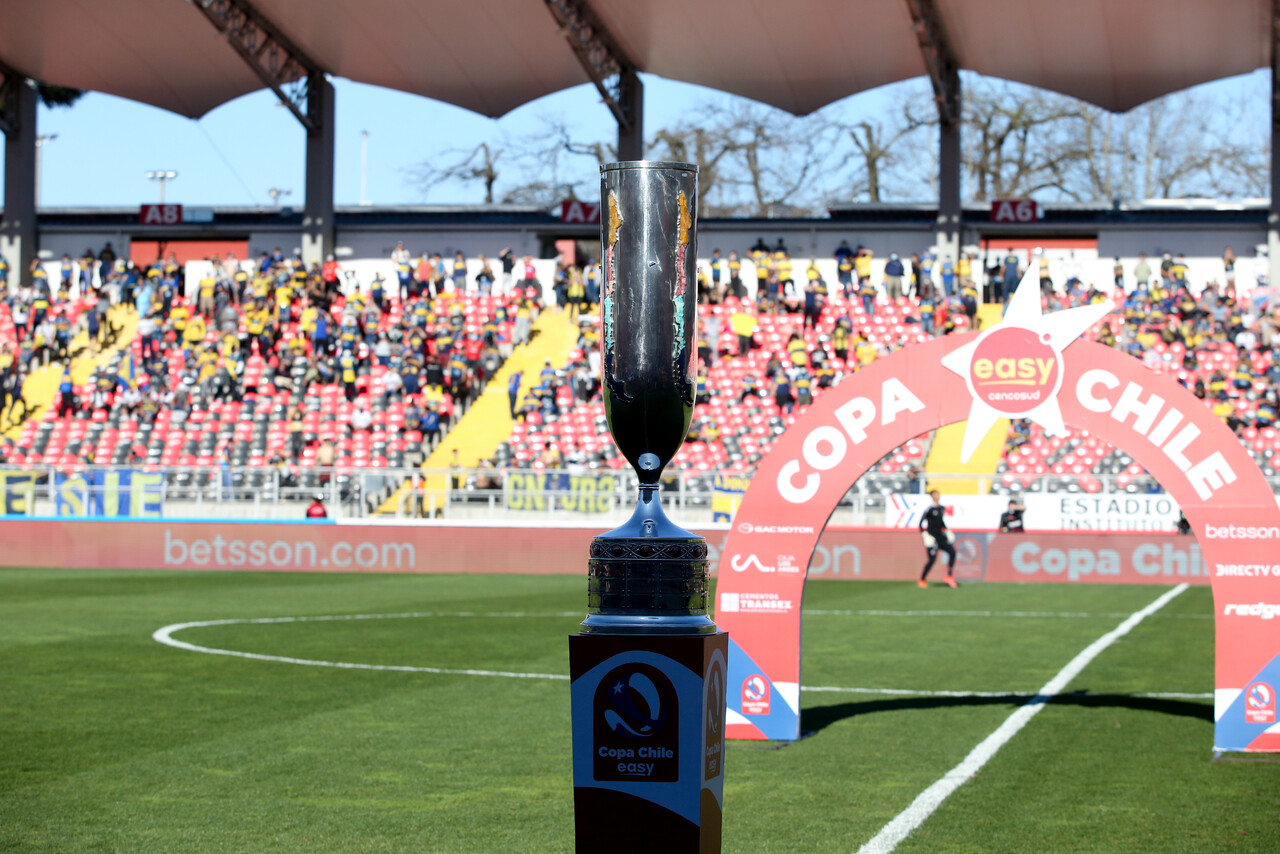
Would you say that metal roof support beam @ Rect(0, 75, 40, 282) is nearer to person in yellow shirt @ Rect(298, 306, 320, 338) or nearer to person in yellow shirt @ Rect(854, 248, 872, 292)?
person in yellow shirt @ Rect(298, 306, 320, 338)

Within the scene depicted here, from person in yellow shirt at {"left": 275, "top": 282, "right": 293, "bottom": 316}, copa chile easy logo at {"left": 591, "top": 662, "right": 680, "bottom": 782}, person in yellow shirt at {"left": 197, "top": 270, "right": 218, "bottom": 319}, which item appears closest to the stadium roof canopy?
person in yellow shirt at {"left": 197, "top": 270, "right": 218, "bottom": 319}

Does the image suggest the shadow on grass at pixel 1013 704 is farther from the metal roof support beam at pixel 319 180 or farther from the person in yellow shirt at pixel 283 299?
the metal roof support beam at pixel 319 180

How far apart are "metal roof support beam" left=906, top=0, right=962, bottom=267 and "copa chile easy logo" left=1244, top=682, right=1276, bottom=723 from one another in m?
26.7

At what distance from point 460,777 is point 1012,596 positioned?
53.2 feet

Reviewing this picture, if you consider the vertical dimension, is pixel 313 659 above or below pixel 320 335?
below

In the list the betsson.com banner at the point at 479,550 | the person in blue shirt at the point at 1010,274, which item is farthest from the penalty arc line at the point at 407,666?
the person in blue shirt at the point at 1010,274

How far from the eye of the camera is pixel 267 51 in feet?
132

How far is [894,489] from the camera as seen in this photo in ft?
90.8

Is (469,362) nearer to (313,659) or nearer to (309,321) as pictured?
(309,321)

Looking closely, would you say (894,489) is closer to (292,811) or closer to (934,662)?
(934,662)

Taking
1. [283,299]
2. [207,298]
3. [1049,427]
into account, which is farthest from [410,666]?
[207,298]

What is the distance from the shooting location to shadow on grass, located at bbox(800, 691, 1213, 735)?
11.6 meters

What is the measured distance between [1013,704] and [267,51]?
107 ft

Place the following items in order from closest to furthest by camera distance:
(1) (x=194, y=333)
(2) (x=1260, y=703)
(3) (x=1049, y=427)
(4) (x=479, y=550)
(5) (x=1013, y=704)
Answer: (2) (x=1260, y=703)
(3) (x=1049, y=427)
(5) (x=1013, y=704)
(4) (x=479, y=550)
(1) (x=194, y=333)
